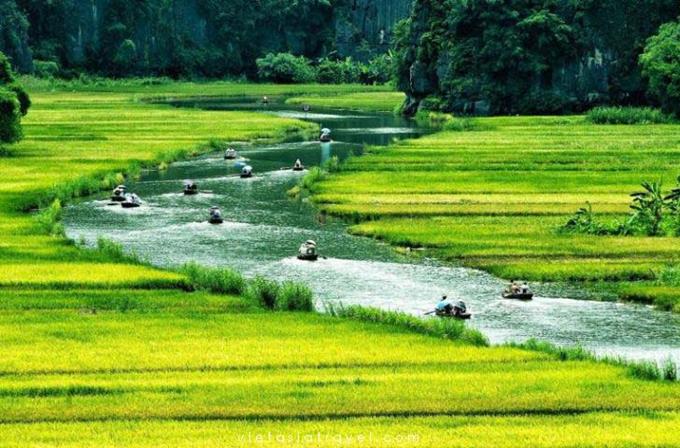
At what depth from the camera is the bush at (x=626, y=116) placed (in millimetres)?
81562

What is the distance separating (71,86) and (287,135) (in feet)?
235

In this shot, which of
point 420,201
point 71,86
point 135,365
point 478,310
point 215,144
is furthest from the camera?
point 71,86

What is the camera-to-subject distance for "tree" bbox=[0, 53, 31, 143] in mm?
53812

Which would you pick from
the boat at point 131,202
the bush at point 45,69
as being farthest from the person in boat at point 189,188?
the bush at point 45,69

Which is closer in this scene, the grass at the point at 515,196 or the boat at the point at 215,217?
the grass at the point at 515,196

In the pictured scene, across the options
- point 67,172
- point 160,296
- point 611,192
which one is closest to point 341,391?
point 160,296

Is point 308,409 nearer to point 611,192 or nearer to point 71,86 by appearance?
point 611,192

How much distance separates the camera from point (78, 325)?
23.5 m

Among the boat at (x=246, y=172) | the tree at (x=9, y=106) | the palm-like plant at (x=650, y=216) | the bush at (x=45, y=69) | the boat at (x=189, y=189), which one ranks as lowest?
the bush at (x=45, y=69)

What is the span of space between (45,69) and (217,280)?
125790mm

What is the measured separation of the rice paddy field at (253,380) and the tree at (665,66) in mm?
55232

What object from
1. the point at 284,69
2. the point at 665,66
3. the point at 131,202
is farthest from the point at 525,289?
the point at 284,69

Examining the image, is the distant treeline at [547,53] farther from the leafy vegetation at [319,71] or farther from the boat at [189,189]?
the leafy vegetation at [319,71]

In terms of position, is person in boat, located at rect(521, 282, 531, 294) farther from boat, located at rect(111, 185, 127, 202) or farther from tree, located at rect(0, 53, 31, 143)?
tree, located at rect(0, 53, 31, 143)
